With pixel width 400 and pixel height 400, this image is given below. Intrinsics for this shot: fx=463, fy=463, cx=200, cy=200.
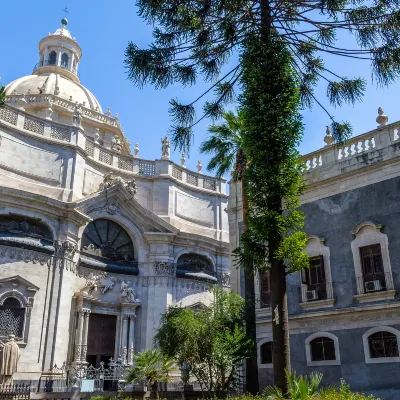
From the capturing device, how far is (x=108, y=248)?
97.5 ft

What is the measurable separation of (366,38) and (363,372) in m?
11.0

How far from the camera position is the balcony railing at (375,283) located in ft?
53.0

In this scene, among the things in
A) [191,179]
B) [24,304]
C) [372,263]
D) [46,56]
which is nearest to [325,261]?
[372,263]

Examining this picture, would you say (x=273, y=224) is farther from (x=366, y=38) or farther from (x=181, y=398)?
(x=181, y=398)

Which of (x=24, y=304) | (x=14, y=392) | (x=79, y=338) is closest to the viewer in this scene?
(x=14, y=392)

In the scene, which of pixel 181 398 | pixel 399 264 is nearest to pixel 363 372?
pixel 399 264

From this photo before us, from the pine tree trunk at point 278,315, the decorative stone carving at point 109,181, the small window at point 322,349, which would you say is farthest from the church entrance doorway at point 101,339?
the pine tree trunk at point 278,315

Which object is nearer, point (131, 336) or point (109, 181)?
point (131, 336)

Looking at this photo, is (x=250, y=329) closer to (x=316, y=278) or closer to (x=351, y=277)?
(x=316, y=278)

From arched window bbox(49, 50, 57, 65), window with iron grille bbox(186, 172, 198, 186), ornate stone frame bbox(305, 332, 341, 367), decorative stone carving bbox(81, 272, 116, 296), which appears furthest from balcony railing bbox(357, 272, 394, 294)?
arched window bbox(49, 50, 57, 65)

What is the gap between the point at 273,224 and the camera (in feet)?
37.4

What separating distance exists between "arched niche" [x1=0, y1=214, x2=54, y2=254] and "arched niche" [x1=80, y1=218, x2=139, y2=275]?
285 cm

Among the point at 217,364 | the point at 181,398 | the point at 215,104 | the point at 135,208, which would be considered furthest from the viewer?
the point at 135,208

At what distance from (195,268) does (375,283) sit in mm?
16979
